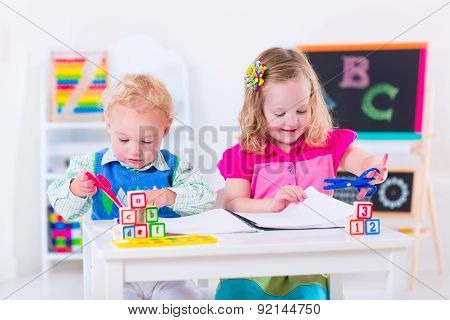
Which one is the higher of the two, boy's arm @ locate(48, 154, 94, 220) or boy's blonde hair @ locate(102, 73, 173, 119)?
boy's blonde hair @ locate(102, 73, 173, 119)

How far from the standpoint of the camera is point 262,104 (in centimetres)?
138

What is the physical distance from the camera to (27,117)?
2.69 meters

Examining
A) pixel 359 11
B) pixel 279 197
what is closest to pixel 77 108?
pixel 359 11

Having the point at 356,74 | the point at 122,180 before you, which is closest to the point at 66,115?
the point at 356,74

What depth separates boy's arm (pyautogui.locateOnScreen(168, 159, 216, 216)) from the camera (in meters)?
1.18

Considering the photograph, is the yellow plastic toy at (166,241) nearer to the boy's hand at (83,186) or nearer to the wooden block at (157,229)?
the wooden block at (157,229)

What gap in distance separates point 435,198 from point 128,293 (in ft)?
6.71

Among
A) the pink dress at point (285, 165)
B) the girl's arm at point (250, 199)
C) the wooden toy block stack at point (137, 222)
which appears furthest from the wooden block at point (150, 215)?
the pink dress at point (285, 165)

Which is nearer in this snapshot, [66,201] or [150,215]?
[150,215]

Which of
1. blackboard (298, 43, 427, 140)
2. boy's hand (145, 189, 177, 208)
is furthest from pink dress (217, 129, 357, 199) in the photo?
blackboard (298, 43, 427, 140)

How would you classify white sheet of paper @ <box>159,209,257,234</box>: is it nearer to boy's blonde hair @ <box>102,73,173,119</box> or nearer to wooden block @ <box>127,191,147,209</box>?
wooden block @ <box>127,191,147,209</box>

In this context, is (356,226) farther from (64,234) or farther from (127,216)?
(64,234)

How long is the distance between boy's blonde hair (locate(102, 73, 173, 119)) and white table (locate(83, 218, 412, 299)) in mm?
360

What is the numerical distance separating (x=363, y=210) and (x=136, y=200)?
33cm
